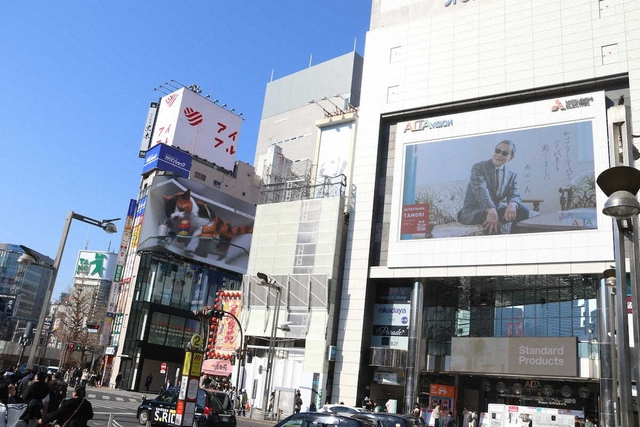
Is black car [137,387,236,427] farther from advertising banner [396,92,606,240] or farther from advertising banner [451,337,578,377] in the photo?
advertising banner [396,92,606,240]

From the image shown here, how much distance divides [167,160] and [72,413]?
210ft

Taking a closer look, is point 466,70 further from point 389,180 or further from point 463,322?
point 463,322

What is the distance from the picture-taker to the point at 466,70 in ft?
132

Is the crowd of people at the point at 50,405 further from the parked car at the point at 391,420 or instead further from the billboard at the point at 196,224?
the billboard at the point at 196,224

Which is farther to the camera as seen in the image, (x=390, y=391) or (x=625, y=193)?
(x=390, y=391)

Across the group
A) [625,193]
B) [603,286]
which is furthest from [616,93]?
[625,193]

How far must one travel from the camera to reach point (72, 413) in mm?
9859

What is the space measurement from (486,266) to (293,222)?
54.0 ft

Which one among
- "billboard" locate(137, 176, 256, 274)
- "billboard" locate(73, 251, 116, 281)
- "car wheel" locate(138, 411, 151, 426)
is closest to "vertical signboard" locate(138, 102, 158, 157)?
"billboard" locate(137, 176, 256, 274)

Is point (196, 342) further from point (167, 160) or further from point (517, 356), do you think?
point (167, 160)

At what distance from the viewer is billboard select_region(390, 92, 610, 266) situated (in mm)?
33750

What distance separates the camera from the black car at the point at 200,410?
1811 centimetres

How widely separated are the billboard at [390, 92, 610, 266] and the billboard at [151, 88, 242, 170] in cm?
4291

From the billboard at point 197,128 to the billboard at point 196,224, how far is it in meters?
10.1
